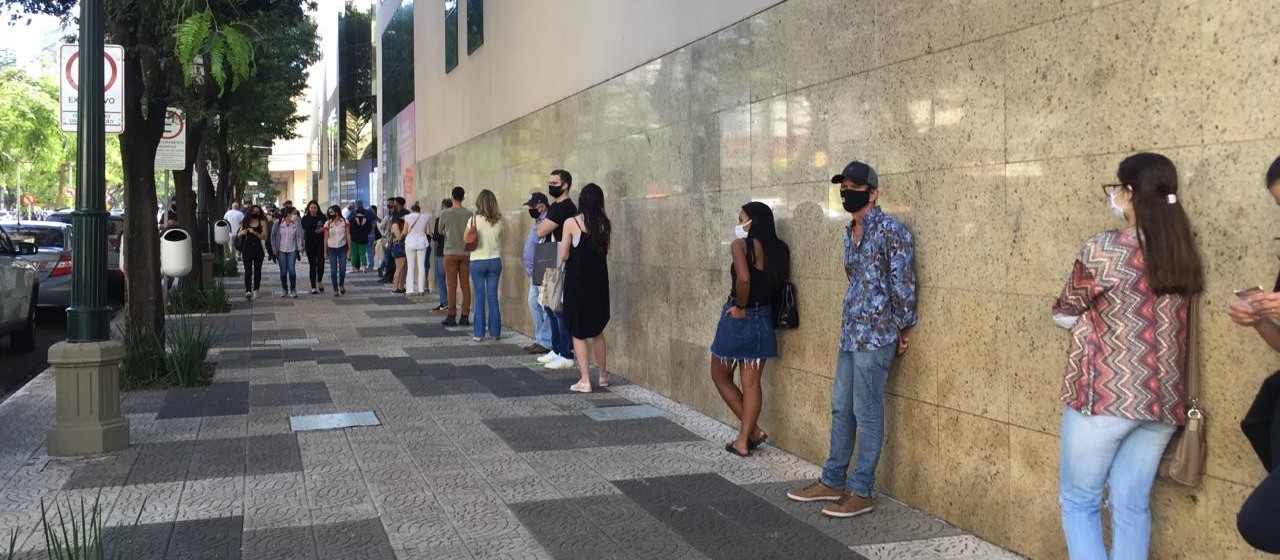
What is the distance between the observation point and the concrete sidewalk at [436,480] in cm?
516

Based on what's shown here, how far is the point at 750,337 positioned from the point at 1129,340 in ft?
10.1

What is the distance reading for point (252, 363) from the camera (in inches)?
443

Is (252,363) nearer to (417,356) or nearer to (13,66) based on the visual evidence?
(417,356)

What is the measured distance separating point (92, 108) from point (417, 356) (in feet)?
17.2

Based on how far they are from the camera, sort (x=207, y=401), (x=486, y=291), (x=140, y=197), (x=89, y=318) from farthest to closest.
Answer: (x=486, y=291), (x=140, y=197), (x=207, y=401), (x=89, y=318)

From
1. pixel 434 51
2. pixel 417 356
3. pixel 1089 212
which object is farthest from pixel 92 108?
pixel 434 51

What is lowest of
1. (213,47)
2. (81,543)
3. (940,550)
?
(940,550)

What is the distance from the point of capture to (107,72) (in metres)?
8.00

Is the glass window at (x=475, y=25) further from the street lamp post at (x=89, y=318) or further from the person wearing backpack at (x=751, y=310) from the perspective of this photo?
the person wearing backpack at (x=751, y=310)

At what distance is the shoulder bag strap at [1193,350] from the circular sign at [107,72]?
22.3 feet

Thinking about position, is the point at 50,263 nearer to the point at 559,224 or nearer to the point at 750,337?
the point at 559,224

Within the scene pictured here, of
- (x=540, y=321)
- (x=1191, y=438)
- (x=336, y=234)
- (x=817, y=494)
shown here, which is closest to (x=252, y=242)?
(x=336, y=234)

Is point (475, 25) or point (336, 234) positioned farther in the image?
point (336, 234)

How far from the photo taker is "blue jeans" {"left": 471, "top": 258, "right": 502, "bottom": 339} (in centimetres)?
1276
